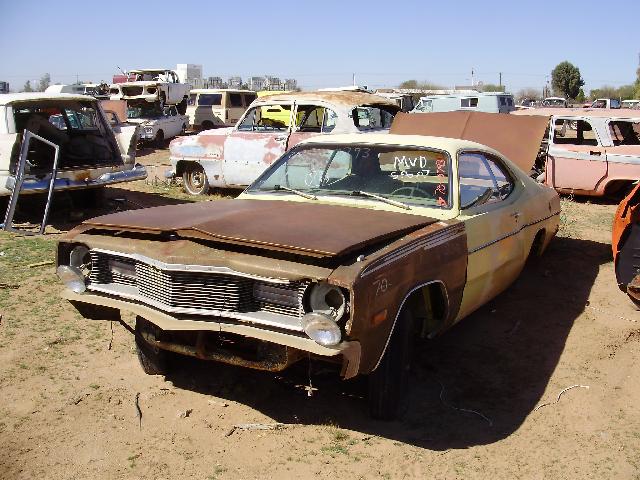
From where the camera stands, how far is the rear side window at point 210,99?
23234 millimetres

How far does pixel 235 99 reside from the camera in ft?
77.0

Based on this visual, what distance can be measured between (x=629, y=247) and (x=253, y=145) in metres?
5.78

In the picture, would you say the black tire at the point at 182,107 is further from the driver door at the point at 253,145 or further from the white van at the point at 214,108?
the driver door at the point at 253,145

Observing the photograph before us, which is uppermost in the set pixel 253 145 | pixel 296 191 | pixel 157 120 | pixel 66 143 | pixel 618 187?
pixel 157 120

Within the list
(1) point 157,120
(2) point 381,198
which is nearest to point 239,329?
(2) point 381,198

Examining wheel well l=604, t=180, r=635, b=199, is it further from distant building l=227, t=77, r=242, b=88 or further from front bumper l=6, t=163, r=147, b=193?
distant building l=227, t=77, r=242, b=88

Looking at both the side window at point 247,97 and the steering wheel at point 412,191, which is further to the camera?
the side window at point 247,97

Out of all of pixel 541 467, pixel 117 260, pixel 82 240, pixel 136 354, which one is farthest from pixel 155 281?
pixel 541 467

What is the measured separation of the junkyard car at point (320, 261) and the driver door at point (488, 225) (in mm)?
17

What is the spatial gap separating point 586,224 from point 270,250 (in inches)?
262

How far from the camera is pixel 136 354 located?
14.8 feet

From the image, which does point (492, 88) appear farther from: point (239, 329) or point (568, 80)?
point (239, 329)

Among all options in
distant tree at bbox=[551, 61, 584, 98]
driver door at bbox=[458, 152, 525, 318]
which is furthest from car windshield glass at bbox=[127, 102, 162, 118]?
distant tree at bbox=[551, 61, 584, 98]

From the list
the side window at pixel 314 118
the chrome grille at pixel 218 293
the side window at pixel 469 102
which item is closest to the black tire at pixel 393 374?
the chrome grille at pixel 218 293
